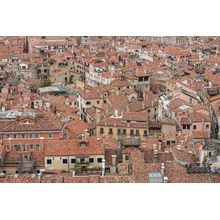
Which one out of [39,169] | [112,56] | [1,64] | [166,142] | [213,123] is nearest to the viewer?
[39,169]

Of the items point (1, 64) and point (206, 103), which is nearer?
point (206, 103)

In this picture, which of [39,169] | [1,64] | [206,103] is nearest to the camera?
[39,169]

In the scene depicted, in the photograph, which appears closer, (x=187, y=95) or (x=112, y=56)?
(x=187, y=95)

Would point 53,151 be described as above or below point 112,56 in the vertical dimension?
below

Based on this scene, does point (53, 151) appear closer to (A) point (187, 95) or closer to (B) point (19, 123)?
(B) point (19, 123)

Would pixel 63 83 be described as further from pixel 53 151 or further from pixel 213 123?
pixel 53 151

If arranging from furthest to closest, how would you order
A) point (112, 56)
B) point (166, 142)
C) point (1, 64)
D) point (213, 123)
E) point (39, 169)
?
point (112, 56)
point (1, 64)
point (213, 123)
point (166, 142)
point (39, 169)

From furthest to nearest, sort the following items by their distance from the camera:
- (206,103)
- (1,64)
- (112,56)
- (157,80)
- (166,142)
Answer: (112,56)
(1,64)
(157,80)
(206,103)
(166,142)

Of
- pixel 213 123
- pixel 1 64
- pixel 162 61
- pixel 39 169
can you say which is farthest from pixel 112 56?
pixel 39 169

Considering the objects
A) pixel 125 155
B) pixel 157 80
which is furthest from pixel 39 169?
pixel 157 80
